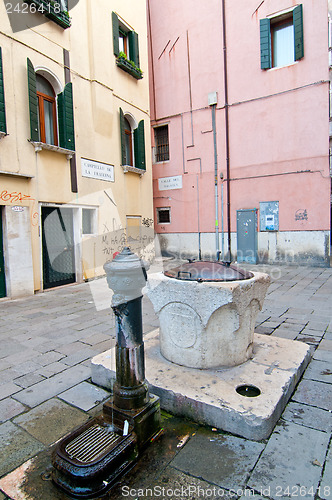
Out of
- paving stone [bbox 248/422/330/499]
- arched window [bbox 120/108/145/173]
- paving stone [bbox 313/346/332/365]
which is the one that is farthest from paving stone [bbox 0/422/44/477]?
arched window [bbox 120/108/145/173]

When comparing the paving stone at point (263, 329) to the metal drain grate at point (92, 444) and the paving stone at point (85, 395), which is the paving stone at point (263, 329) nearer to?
the paving stone at point (85, 395)

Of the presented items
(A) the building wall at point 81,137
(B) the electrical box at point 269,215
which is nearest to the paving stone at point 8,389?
(A) the building wall at point 81,137

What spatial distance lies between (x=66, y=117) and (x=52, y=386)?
6.61 m

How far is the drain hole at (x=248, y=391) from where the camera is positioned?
2.34 metres

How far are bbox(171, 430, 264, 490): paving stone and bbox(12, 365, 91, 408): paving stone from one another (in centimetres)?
129

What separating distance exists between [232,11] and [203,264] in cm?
1162

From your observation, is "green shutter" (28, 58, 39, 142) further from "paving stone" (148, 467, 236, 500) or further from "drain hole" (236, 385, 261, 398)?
"paving stone" (148, 467, 236, 500)

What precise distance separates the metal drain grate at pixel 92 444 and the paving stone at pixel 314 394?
1.45 metres

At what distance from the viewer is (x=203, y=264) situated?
9.33 ft

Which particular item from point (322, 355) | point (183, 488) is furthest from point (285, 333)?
point (183, 488)

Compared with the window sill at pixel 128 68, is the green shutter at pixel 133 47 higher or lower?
higher

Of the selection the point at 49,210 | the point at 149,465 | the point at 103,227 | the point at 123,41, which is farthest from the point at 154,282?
the point at 123,41

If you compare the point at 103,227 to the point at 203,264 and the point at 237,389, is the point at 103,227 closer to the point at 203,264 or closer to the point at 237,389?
the point at 203,264

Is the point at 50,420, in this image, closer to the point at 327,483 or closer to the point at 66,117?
the point at 327,483
